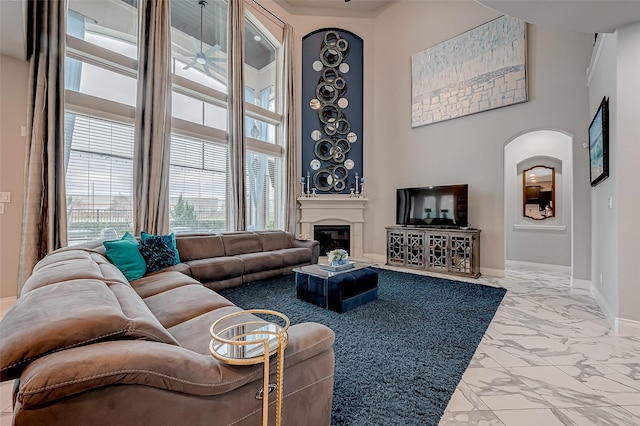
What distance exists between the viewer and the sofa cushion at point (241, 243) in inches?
167

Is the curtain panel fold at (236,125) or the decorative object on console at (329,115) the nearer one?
the curtain panel fold at (236,125)

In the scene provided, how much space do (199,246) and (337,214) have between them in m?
3.13

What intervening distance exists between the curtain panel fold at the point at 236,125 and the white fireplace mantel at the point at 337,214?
147 cm

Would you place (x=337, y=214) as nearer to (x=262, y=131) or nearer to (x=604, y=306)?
(x=262, y=131)

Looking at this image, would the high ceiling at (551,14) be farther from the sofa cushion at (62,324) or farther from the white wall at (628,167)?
the sofa cushion at (62,324)

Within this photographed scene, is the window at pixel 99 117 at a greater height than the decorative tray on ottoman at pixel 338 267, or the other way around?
the window at pixel 99 117

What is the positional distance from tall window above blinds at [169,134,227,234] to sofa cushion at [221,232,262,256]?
865 mm

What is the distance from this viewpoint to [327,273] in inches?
123

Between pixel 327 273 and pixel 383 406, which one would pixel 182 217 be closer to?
pixel 327 273

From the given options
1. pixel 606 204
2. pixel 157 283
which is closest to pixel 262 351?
pixel 157 283

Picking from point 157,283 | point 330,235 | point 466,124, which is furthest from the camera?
point 330,235

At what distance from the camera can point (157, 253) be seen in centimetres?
315

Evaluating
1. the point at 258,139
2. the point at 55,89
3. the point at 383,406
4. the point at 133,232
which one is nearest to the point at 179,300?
the point at 383,406

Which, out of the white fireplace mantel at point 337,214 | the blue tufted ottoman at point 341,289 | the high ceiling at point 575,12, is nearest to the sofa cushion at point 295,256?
the blue tufted ottoman at point 341,289
